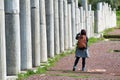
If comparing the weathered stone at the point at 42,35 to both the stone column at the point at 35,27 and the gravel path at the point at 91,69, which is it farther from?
the stone column at the point at 35,27

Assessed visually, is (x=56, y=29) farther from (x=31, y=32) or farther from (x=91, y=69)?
(x=91, y=69)

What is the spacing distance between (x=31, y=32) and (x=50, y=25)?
4.00 m

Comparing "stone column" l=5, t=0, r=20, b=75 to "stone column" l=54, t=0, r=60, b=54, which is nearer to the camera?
"stone column" l=5, t=0, r=20, b=75

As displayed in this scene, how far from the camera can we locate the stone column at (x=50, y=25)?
24609 mm

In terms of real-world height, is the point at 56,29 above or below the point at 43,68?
above

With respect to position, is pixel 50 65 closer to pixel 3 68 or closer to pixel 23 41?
pixel 23 41

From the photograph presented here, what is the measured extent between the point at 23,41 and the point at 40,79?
377 cm

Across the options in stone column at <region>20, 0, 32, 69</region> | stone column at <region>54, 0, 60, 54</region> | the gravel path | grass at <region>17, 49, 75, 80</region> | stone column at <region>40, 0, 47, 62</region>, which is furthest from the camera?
stone column at <region>54, 0, 60, 54</region>

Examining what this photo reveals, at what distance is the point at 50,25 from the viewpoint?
82.8 ft

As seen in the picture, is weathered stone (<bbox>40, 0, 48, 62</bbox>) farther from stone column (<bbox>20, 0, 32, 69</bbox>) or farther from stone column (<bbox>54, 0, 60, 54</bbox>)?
stone column (<bbox>54, 0, 60, 54</bbox>)

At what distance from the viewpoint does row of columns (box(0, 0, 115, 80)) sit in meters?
17.2

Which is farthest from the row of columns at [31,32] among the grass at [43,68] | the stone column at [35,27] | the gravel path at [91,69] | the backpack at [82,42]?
the backpack at [82,42]

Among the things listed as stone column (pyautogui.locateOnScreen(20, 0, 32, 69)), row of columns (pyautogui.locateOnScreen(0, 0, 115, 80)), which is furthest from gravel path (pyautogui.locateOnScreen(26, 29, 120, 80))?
stone column (pyautogui.locateOnScreen(20, 0, 32, 69))

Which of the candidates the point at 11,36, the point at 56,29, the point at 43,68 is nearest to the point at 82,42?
the point at 43,68
